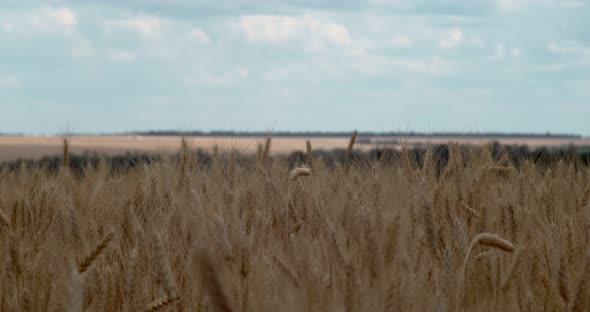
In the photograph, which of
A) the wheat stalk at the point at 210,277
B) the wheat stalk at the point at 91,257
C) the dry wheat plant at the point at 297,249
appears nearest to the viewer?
the wheat stalk at the point at 210,277

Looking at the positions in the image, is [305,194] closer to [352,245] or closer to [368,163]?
[368,163]

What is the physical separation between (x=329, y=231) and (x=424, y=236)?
1.75 ft

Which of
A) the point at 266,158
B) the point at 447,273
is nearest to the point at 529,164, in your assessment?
the point at 266,158

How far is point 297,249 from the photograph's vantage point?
2.38m

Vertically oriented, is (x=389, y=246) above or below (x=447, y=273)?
above

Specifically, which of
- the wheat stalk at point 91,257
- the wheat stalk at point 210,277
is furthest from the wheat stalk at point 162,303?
the wheat stalk at point 210,277

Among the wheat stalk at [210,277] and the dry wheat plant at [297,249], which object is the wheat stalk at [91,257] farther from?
the wheat stalk at [210,277]

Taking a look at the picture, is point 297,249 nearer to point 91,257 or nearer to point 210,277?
point 91,257

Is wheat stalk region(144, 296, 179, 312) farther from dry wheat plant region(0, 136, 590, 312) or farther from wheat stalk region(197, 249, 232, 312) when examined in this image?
wheat stalk region(197, 249, 232, 312)

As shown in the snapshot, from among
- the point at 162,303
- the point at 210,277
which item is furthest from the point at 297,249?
the point at 210,277

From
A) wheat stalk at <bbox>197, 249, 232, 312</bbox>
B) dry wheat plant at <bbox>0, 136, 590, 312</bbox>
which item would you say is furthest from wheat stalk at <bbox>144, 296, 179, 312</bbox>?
wheat stalk at <bbox>197, 249, 232, 312</bbox>

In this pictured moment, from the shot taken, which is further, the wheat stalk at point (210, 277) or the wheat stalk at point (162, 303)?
the wheat stalk at point (162, 303)

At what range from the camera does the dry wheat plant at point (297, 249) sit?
1608 mm

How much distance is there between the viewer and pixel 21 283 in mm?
2158
